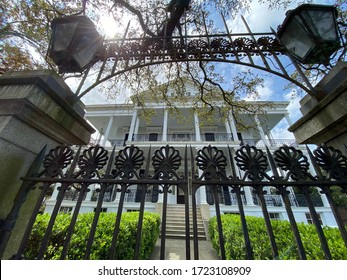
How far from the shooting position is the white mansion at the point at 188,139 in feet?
35.1

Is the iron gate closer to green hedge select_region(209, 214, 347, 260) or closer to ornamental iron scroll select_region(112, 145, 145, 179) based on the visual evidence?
ornamental iron scroll select_region(112, 145, 145, 179)

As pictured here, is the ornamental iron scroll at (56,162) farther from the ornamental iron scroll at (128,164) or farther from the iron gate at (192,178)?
the ornamental iron scroll at (128,164)

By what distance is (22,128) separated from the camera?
1211 millimetres

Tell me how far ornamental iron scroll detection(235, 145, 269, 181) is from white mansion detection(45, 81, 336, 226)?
655cm

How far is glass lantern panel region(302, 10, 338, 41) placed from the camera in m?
1.50

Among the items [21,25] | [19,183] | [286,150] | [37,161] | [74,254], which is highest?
[21,25]

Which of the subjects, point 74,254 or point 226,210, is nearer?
point 74,254

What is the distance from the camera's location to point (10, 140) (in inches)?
44.4

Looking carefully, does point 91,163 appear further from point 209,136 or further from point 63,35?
point 209,136

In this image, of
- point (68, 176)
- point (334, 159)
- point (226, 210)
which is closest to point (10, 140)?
point (68, 176)
